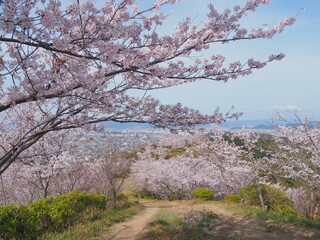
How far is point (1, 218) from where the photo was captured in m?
5.95

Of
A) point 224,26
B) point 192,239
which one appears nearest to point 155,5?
point 224,26

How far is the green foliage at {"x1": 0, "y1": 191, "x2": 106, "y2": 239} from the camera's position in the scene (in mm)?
6109

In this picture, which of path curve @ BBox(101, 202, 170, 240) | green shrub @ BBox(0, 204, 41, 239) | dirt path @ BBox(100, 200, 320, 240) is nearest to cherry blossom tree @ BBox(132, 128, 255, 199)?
dirt path @ BBox(100, 200, 320, 240)

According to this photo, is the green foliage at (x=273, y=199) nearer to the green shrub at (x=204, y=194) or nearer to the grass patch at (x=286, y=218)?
the grass patch at (x=286, y=218)

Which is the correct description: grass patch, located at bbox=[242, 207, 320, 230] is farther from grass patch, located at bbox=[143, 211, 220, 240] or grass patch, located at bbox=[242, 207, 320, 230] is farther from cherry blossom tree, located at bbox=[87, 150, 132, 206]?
cherry blossom tree, located at bbox=[87, 150, 132, 206]

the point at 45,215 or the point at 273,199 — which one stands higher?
the point at 45,215

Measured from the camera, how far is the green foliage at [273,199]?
11007 mm

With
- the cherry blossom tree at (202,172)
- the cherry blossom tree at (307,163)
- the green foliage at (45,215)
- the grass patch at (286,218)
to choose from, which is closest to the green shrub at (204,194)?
the cherry blossom tree at (202,172)

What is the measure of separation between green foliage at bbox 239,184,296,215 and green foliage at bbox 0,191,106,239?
7427mm

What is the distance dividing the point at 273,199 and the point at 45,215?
9485mm

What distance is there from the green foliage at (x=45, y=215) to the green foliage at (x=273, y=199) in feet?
24.4

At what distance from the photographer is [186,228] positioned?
801 cm

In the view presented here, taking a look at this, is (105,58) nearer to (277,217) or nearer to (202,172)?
(277,217)

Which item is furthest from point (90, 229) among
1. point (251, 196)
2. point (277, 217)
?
point (251, 196)
